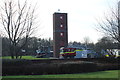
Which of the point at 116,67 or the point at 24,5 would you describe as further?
the point at 116,67

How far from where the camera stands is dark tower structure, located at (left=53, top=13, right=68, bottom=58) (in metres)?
56.5

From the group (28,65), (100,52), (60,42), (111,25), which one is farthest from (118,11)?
(60,42)

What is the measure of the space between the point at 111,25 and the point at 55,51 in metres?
36.2

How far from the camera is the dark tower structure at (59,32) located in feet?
185

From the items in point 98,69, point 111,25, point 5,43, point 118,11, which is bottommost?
point 98,69

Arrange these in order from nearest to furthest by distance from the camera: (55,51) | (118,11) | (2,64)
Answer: (2,64)
(118,11)
(55,51)

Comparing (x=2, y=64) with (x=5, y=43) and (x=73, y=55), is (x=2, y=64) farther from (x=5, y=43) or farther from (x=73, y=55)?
(x=73, y=55)

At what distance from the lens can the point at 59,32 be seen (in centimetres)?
5681

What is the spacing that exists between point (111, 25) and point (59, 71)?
795 centimetres

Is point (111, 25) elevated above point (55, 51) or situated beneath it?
elevated above

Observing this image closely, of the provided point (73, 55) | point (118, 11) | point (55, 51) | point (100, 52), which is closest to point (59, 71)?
point (118, 11)

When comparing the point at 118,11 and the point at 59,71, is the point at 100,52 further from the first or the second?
the point at 59,71

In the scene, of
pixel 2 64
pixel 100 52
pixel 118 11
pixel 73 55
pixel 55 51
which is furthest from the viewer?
pixel 55 51

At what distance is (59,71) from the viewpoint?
18875 mm
